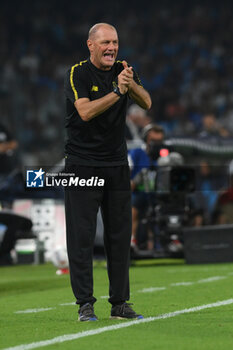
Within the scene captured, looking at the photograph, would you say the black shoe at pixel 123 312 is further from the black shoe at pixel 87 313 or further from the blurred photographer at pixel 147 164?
the blurred photographer at pixel 147 164

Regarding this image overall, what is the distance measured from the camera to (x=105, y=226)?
18.8ft

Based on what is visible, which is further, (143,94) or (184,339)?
(143,94)

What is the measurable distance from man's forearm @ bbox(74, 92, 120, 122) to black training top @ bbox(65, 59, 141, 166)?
0.11 metres

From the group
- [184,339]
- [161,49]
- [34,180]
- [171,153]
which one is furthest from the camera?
[161,49]

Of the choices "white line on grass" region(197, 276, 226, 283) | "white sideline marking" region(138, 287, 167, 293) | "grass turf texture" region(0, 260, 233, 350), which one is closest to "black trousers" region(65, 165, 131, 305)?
"grass turf texture" region(0, 260, 233, 350)

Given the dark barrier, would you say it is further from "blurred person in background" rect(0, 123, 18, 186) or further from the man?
the man

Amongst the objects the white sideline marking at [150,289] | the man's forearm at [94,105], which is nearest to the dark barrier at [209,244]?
the white sideline marking at [150,289]

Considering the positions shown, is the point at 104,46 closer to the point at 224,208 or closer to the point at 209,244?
the point at 209,244

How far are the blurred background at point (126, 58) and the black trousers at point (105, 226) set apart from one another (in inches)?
590

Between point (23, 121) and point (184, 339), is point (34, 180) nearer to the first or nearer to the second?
point (184, 339)

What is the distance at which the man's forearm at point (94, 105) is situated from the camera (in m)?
5.33

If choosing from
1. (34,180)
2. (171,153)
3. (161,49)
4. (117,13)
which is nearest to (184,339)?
(34,180)

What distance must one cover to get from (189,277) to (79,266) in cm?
457

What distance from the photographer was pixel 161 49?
2736 centimetres
